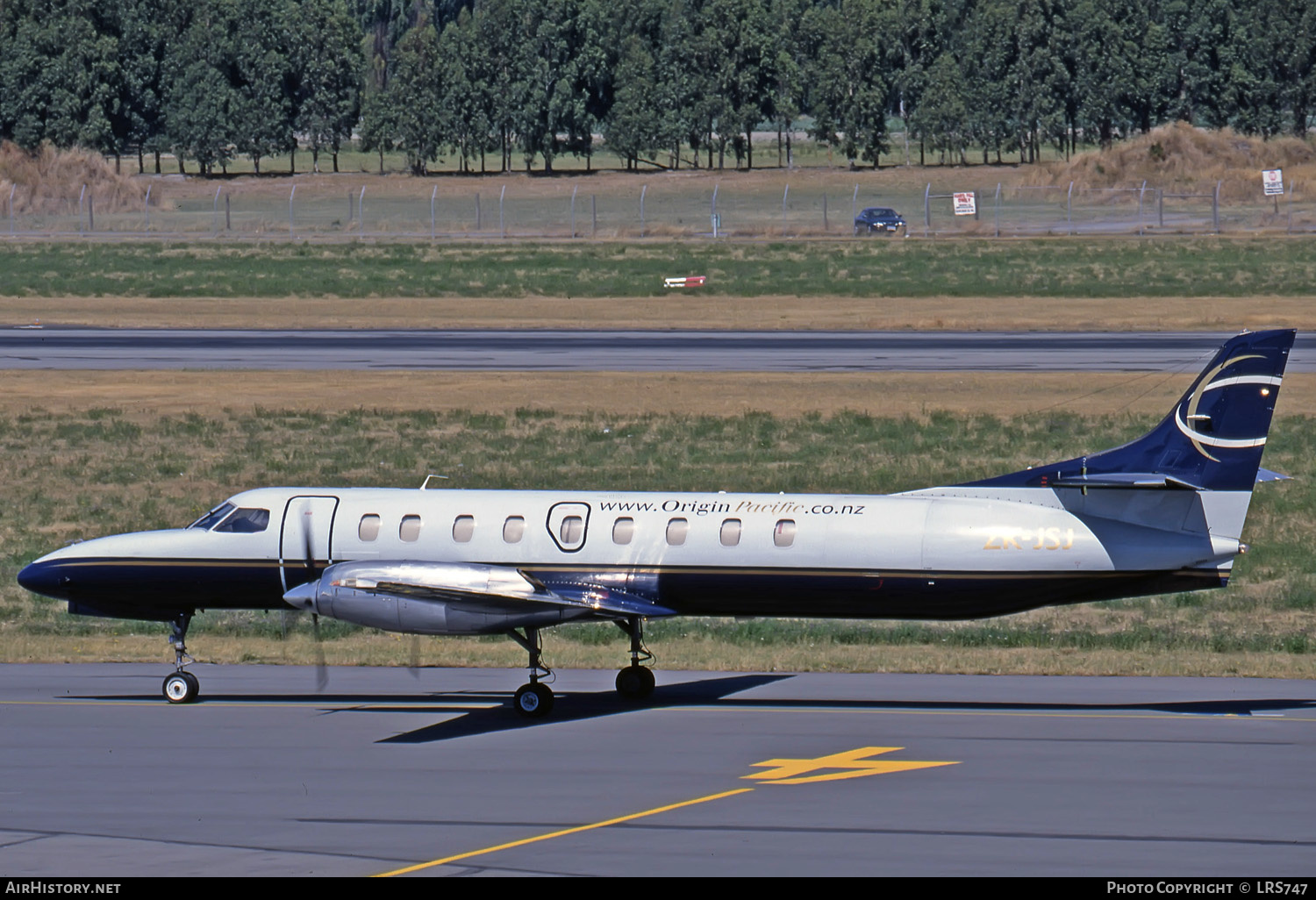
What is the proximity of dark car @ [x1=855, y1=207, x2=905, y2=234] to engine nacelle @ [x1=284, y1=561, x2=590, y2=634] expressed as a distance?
269ft

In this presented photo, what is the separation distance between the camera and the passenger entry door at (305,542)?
2214cm

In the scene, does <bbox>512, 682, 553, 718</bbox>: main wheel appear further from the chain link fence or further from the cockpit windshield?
the chain link fence

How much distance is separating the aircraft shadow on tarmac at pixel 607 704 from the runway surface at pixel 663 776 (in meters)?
0.07

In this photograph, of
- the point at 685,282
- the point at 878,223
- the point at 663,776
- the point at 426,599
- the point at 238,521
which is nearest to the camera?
the point at 663,776

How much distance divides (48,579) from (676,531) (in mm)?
8163

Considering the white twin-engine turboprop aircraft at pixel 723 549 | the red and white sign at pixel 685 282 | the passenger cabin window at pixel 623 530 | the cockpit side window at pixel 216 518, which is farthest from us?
the red and white sign at pixel 685 282

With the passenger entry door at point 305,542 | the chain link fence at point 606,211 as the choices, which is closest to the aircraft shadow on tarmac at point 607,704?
the passenger entry door at point 305,542

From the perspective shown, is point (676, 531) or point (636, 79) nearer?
point (676, 531)

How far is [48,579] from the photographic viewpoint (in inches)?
884

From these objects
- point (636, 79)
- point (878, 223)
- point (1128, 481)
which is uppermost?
point (636, 79)

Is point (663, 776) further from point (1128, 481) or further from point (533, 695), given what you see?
point (1128, 481)

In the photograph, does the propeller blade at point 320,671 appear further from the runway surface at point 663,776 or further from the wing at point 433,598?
the wing at point 433,598

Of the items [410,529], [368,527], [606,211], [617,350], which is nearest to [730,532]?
[410,529]

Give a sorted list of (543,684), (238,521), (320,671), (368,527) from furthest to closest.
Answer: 1. (320,671)
2. (238,521)
3. (368,527)
4. (543,684)
